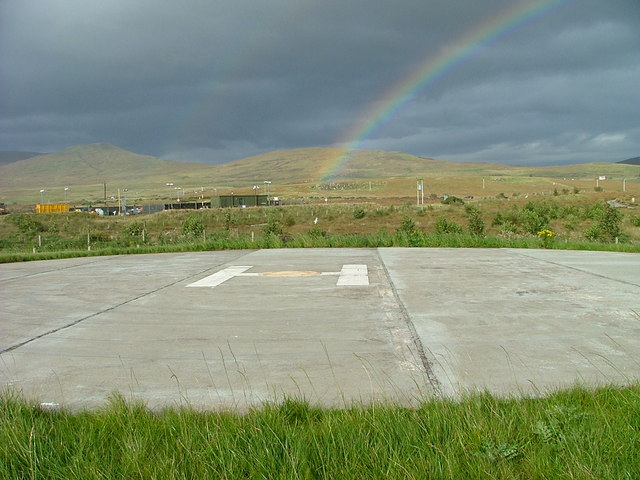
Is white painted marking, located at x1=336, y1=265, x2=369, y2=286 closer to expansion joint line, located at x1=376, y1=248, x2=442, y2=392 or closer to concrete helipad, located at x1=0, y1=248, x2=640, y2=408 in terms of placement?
concrete helipad, located at x1=0, y1=248, x2=640, y2=408

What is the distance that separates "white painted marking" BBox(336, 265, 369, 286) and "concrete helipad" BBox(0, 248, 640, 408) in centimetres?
8

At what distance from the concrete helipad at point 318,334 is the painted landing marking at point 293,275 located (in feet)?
0.22

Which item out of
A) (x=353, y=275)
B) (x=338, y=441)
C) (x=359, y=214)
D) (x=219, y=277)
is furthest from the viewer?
(x=359, y=214)

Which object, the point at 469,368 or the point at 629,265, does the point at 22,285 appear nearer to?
the point at 469,368

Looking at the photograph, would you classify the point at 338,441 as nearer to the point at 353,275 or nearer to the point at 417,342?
the point at 417,342

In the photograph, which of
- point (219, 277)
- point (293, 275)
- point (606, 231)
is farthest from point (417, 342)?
point (606, 231)

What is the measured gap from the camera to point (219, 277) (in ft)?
41.4

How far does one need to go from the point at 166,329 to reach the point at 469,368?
398 centimetres

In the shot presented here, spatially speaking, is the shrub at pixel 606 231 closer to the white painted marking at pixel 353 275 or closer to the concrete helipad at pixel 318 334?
the concrete helipad at pixel 318 334

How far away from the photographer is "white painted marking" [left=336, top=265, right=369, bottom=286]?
11414 millimetres

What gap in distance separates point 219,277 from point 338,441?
30.2 feet

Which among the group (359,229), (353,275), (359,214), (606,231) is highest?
(353,275)

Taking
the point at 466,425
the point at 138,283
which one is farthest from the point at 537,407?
the point at 138,283

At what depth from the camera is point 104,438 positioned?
392cm
